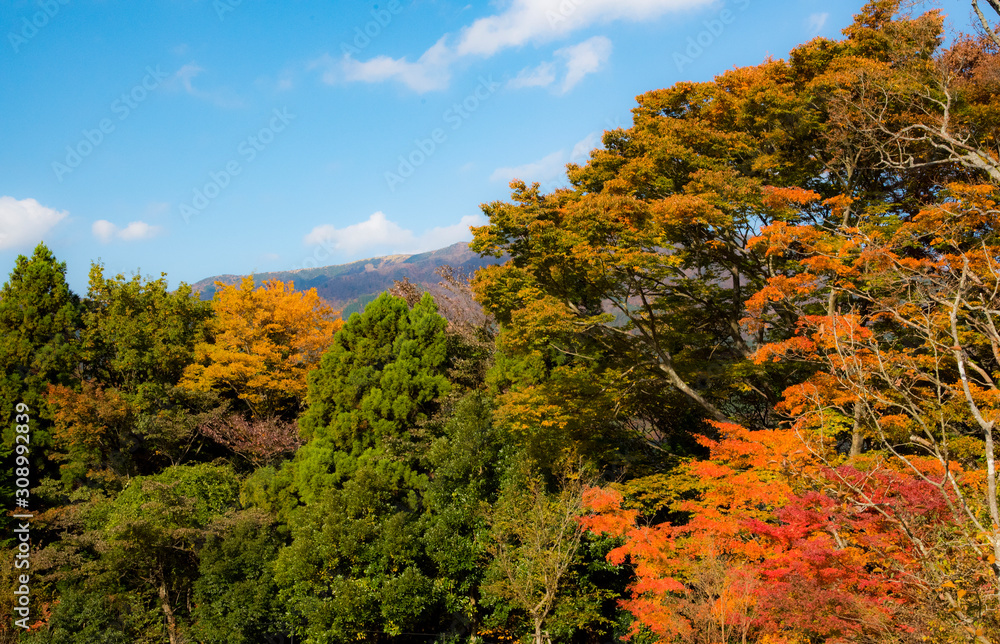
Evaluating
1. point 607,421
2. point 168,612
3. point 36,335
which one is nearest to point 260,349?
point 36,335

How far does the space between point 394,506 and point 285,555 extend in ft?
7.70

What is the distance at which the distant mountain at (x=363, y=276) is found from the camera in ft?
500

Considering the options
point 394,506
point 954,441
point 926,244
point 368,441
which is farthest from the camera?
point 368,441

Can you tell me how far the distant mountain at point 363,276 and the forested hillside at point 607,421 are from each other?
419ft

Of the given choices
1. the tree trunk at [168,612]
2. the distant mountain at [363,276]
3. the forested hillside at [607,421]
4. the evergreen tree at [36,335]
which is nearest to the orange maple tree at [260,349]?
the forested hillside at [607,421]

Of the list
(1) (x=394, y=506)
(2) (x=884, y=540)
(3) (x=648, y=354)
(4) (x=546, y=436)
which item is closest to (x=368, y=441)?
(1) (x=394, y=506)

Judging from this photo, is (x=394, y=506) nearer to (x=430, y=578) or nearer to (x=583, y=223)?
(x=430, y=578)

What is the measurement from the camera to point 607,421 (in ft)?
42.8

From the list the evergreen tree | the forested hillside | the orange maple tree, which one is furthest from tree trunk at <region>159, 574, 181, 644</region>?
the evergreen tree

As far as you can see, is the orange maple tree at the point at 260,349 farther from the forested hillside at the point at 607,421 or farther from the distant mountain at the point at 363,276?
the distant mountain at the point at 363,276

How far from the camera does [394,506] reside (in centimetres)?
1217

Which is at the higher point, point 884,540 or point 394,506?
point 884,540

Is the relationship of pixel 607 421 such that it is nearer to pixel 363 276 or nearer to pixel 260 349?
pixel 260 349

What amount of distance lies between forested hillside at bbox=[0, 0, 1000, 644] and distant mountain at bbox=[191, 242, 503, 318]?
5023 inches
